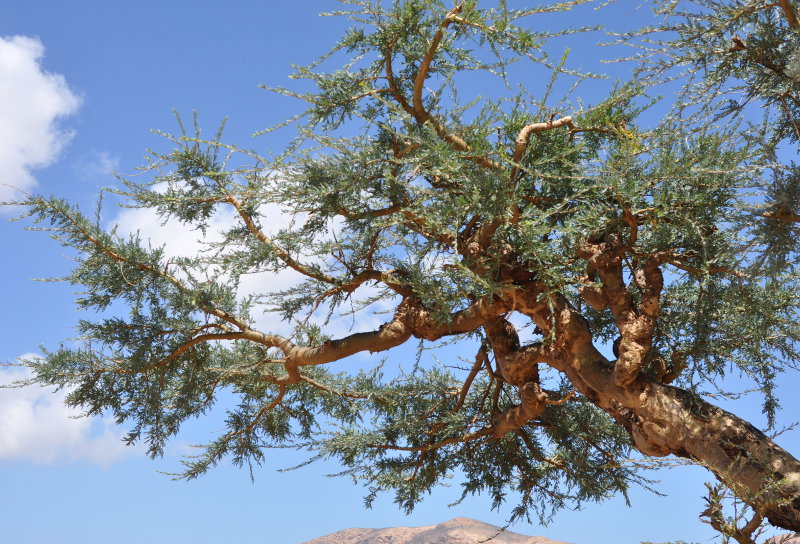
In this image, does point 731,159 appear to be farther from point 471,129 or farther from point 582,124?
point 471,129

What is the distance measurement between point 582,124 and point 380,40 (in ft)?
5.35

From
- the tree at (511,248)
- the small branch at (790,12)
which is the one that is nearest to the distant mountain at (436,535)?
the tree at (511,248)

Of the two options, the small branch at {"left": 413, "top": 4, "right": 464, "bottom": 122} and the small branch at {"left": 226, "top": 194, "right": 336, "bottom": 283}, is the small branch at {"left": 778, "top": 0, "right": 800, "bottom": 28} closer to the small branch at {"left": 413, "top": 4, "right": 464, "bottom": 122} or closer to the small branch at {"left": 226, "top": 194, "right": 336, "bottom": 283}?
the small branch at {"left": 413, "top": 4, "right": 464, "bottom": 122}

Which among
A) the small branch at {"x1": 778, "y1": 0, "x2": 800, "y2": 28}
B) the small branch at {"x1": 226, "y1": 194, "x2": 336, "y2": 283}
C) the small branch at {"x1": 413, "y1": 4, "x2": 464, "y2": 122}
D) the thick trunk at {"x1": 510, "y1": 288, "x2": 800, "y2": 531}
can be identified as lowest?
the thick trunk at {"x1": 510, "y1": 288, "x2": 800, "y2": 531}

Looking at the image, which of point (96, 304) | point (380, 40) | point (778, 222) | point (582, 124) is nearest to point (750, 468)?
point (778, 222)

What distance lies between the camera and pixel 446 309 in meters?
4.84

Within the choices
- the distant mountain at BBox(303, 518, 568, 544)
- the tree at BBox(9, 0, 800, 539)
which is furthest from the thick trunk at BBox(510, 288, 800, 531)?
the distant mountain at BBox(303, 518, 568, 544)

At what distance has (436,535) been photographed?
1434 centimetres

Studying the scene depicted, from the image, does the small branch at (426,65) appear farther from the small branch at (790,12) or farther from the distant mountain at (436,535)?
the distant mountain at (436,535)

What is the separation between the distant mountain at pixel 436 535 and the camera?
14.0 m

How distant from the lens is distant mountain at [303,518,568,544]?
1395cm

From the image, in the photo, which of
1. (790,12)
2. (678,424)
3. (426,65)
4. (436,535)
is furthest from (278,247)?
(436,535)

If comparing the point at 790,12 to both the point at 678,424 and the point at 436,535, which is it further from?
the point at 436,535

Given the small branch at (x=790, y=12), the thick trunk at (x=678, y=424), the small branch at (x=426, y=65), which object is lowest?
the thick trunk at (x=678, y=424)
